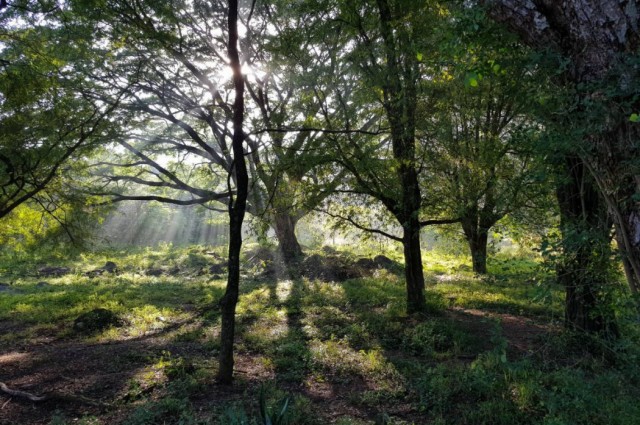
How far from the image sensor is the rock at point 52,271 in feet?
59.2

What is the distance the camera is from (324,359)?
6.90 metres

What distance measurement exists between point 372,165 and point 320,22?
3.22 m

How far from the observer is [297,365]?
6.64 metres

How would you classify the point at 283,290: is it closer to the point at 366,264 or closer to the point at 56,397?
the point at 366,264

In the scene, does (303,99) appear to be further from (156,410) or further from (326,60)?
(156,410)

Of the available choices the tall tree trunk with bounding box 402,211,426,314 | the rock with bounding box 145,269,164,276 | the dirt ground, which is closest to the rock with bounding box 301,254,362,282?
the tall tree trunk with bounding box 402,211,426,314

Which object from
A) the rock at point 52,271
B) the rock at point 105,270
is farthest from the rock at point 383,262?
the rock at point 52,271

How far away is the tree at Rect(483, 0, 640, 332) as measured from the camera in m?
2.99

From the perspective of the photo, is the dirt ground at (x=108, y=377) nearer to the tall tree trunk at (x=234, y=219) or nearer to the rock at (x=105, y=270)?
the tall tree trunk at (x=234, y=219)

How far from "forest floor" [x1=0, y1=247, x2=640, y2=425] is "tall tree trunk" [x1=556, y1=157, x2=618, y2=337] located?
397 millimetres

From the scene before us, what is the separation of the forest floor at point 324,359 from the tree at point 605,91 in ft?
3.05

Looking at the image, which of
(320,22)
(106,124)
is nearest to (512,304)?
(320,22)

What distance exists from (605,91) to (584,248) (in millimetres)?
1657

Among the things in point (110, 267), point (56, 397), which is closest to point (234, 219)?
point (56, 397)
